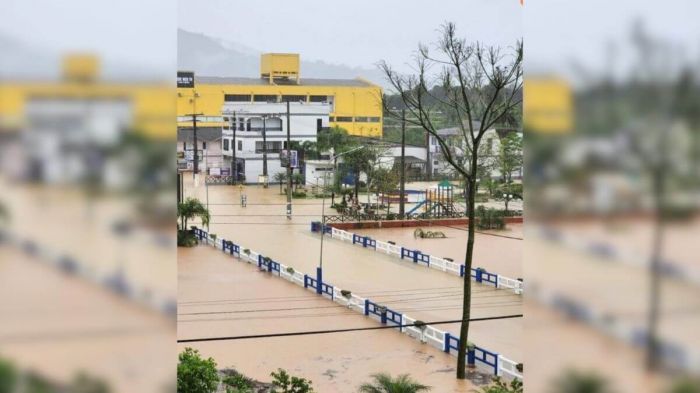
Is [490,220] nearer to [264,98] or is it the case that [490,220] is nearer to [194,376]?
[194,376]

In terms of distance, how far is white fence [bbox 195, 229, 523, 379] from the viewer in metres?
3.62

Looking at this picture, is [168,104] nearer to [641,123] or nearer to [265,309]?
[641,123]

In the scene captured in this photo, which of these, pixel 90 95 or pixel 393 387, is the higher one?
pixel 90 95

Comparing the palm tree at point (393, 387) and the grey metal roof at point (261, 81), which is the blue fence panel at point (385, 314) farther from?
the grey metal roof at point (261, 81)

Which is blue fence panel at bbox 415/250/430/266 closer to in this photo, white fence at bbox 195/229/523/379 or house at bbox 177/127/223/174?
white fence at bbox 195/229/523/379

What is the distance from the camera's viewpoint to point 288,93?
15523 millimetres

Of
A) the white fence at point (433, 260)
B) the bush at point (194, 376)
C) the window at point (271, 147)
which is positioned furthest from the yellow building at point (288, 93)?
the bush at point (194, 376)

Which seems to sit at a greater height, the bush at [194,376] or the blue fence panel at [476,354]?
the bush at [194,376]

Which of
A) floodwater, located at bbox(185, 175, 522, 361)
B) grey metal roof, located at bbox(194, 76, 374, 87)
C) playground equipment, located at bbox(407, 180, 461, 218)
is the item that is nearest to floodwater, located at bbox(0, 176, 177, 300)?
floodwater, located at bbox(185, 175, 522, 361)

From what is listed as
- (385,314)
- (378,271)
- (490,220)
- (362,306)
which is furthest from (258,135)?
(385,314)

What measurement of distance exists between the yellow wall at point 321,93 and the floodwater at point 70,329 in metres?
14.1

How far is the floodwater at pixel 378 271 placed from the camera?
14.8ft

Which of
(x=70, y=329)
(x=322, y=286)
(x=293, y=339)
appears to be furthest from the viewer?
(x=322, y=286)

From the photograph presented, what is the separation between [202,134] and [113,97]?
14.4 meters
